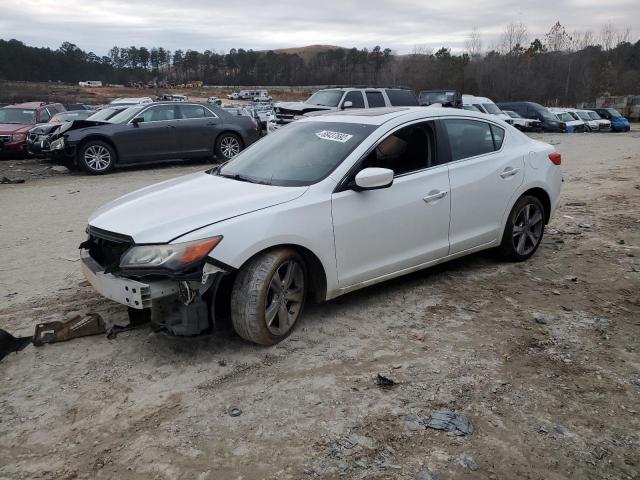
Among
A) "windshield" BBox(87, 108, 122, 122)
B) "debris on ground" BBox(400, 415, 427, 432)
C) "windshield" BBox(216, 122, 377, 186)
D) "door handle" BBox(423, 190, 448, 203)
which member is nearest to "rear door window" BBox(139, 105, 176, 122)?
"windshield" BBox(87, 108, 122, 122)

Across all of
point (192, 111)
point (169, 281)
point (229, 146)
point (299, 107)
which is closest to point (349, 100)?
point (299, 107)

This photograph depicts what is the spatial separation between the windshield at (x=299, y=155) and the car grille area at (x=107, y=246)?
1130mm

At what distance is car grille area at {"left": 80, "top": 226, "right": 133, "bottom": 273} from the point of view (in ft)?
11.9

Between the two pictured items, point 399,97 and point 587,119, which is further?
point 587,119

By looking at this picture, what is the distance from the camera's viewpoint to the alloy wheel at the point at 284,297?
3.75m

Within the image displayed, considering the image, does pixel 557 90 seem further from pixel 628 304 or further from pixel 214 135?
pixel 628 304

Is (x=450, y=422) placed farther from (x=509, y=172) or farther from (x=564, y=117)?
(x=564, y=117)

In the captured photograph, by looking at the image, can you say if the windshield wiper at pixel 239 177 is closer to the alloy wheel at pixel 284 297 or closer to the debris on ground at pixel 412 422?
the alloy wheel at pixel 284 297

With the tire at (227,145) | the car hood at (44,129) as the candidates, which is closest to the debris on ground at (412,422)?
the tire at (227,145)

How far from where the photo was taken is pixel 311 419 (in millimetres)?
3021

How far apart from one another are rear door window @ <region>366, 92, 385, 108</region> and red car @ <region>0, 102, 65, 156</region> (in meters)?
9.71

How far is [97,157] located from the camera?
42.0 ft

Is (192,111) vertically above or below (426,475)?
above

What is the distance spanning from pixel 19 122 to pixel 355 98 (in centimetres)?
1016
